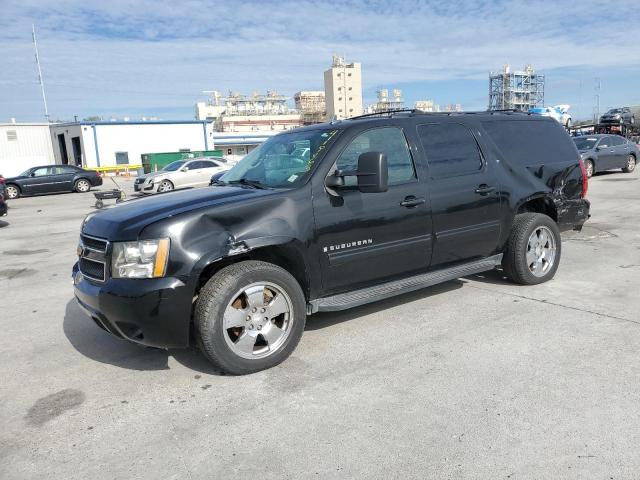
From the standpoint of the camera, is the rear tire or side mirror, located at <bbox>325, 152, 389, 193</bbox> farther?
the rear tire

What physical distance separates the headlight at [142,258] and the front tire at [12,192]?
23.1 meters

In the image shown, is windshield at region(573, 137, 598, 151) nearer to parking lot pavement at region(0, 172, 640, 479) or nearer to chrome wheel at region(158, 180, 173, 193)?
parking lot pavement at region(0, 172, 640, 479)

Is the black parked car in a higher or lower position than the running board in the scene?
higher

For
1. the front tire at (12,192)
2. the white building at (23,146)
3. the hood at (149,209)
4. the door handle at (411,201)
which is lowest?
the front tire at (12,192)

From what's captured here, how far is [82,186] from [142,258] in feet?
79.2

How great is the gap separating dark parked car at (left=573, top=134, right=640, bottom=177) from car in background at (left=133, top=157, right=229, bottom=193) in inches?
545

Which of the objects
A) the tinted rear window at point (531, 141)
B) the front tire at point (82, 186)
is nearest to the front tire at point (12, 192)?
the front tire at point (82, 186)

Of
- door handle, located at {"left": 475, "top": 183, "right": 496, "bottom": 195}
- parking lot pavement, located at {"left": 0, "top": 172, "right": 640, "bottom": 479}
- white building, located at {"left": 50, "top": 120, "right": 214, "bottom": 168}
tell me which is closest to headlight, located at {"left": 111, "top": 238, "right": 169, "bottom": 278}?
parking lot pavement, located at {"left": 0, "top": 172, "right": 640, "bottom": 479}

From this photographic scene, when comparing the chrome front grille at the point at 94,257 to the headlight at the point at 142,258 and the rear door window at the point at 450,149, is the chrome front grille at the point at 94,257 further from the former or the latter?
the rear door window at the point at 450,149

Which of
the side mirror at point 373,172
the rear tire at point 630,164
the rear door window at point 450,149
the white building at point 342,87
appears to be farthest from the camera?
the white building at point 342,87

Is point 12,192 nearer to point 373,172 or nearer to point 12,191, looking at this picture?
point 12,191

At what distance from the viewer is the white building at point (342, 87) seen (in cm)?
12775

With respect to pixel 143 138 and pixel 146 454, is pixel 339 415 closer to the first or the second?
pixel 146 454

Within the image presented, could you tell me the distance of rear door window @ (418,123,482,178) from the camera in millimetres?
4750
